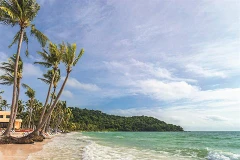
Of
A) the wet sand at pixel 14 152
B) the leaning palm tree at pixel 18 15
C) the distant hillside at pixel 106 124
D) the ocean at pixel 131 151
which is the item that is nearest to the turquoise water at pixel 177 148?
the ocean at pixel 131 151

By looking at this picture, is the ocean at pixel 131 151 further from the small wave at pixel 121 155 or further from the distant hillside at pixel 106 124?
the distant hillside at pixel 106 124

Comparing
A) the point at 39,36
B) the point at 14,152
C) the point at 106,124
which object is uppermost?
the point at 39,36

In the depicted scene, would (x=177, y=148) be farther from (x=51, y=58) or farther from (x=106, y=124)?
(x=106, y=124)

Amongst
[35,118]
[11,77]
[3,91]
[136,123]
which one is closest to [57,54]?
[11,77]

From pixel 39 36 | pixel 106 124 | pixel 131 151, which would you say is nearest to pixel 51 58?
pixel 39 36

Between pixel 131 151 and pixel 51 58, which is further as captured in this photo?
pixel 51 58

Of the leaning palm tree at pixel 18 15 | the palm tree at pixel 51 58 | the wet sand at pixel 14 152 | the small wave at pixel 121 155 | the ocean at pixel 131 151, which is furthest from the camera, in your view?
the palm tree at pixel 51 58

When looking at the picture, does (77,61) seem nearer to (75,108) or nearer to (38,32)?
(38,32)

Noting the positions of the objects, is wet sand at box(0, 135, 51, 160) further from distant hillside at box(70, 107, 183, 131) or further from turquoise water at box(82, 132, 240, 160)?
distant hillside at box(70, 107, 183, 131)

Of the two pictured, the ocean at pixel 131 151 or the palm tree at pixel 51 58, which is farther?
the palm tree at pixel 51 58

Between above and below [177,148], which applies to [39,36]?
above

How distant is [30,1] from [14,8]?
4.29 feet

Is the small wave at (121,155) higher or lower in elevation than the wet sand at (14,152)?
lower

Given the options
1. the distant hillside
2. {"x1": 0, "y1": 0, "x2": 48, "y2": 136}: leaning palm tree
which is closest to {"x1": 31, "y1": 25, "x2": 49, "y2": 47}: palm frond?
{"x1": 0, "y1": 0, "x2": 48, "y2": 136}: leaning palm tree
